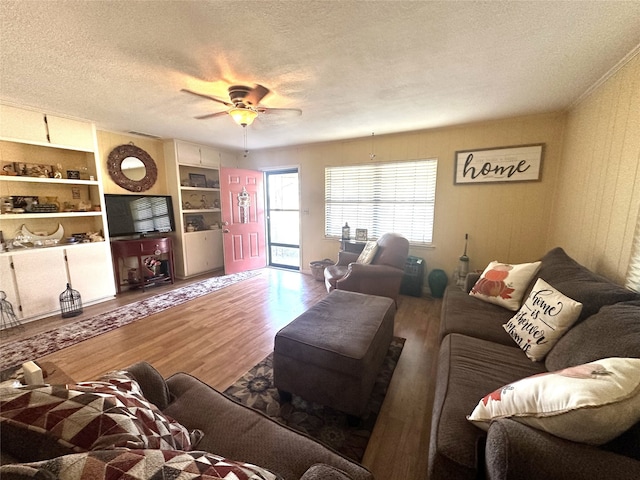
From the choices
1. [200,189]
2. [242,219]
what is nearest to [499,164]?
[242,219]

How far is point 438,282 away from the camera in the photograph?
3.58 meters

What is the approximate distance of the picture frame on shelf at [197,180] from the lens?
15.5 ft

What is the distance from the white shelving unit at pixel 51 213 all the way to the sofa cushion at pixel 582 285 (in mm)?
4835

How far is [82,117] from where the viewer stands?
3104 mm

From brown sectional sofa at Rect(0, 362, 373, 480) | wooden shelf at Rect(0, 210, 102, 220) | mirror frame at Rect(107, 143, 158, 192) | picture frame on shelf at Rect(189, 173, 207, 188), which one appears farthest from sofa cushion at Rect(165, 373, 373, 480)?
picture frame on shelf at Rect(189, 173, 207, 188)

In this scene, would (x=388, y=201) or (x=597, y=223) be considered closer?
(x=597, y=223)

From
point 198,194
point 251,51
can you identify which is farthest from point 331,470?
point 198,194

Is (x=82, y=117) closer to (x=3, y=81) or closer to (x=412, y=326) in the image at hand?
(x=3, y=81)

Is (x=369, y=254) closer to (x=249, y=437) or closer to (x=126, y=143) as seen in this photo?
(x=249, y=437)

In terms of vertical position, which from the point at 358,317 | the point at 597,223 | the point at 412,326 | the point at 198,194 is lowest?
the point at 412,326

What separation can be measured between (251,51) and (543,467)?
7.93ft

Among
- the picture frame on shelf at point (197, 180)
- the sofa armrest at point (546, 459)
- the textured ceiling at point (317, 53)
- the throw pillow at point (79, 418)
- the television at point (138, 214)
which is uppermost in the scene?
the textured ceiling at point (317, 53)

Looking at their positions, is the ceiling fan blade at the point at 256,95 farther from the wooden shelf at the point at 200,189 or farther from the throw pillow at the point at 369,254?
the wooden shelf at the point at 200,189

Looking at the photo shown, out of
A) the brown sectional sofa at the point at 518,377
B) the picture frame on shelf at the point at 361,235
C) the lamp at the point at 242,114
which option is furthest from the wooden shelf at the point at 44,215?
the brown sectional sofa at the point at 518,377
